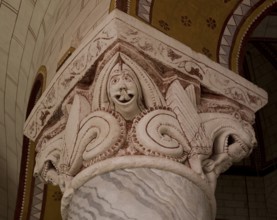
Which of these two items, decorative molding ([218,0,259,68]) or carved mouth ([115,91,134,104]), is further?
decorative molding ([218,0,259,68])

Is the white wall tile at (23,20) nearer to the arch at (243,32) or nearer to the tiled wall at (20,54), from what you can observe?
the tiled wall at (20,54)

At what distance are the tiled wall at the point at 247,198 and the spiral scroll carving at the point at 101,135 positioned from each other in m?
3.51

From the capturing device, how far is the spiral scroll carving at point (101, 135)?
288cm

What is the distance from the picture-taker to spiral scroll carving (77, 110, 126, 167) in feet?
9.43

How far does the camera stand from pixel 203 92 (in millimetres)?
3256

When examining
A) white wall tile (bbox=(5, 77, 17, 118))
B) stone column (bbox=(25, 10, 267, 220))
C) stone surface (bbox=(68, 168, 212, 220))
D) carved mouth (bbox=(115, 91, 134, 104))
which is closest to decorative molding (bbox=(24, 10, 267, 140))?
stone column (bbox=(25, 10, 267, 220))

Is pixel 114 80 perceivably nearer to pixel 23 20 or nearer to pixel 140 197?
pixel 140 197

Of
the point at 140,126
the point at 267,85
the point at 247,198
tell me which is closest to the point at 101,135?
the point at 140,126

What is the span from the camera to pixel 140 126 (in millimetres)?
2920

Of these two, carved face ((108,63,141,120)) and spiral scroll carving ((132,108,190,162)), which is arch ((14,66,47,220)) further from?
spiral scroll carving ((132,108,190,162))

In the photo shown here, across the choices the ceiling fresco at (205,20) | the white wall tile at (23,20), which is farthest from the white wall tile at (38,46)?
the ceiling fresco at (205,20)

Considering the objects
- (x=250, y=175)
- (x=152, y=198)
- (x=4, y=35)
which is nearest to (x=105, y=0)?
(x=152, y=198)

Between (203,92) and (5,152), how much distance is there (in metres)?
2.43

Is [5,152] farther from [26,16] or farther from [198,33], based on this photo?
[198,33]
